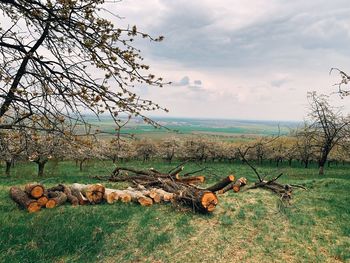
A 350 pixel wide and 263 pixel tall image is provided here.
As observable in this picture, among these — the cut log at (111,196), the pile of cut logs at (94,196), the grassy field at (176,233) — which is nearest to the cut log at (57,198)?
the pile of cut logs at (94,196)

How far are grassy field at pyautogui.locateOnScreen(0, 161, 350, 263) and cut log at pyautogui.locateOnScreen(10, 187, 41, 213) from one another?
242 millimetres

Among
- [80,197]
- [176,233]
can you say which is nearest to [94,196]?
[80,197]

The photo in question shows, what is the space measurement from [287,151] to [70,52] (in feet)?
201

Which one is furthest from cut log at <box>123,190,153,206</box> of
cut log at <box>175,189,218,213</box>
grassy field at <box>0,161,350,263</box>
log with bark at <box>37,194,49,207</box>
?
log with bark at <box>37,194,49,207</box>

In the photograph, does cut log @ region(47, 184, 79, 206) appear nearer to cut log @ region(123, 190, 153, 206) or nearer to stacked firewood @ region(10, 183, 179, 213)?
stacked firewood @ region(10, 183, 179, 213)

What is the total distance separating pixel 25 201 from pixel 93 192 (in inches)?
94.0

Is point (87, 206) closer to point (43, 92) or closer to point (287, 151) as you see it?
point (43, 92)

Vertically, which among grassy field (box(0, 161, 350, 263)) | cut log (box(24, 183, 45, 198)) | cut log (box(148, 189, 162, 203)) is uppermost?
cut log (box(24, 183, 45, 198))

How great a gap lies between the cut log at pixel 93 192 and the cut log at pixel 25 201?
1721 mm

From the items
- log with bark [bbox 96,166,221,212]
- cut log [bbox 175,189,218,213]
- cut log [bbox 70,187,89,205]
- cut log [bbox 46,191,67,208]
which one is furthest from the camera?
cut log [bbox 70,187,89,205]

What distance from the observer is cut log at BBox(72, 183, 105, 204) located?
12414mm

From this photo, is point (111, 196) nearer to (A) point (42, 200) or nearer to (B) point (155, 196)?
(B) point (155, 196)

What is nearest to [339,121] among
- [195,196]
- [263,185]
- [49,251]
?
[263,185]

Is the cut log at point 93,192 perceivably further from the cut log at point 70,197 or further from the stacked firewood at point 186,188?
the stacked firewood at point 186,188
